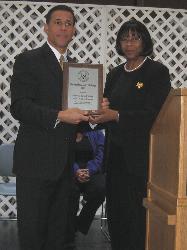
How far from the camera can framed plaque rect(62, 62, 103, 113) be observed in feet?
7.14

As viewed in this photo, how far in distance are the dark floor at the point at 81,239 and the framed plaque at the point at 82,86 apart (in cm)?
173

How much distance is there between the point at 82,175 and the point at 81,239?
1.81 ft

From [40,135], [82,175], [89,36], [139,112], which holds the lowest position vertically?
[82,175]

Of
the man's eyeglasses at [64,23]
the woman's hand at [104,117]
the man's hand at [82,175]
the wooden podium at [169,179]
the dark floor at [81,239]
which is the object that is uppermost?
the man's eyeglasses at [64,23]

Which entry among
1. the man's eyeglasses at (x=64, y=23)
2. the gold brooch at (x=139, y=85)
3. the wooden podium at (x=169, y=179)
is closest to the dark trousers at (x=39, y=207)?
the wooden podium at (x=169, y=179)

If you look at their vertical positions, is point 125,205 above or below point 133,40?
below

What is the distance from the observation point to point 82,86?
2.25m

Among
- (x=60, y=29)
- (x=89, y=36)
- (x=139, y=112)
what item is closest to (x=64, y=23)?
(x=60, y=29)

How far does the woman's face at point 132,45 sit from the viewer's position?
8.18ft

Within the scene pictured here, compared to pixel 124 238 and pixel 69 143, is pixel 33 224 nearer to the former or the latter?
pixel 69 143

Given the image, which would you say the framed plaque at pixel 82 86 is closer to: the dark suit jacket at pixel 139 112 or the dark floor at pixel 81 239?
the dark suit jacket at pixel 139 112

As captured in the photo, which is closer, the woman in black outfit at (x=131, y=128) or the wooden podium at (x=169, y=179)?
the wooden podium at (x=169, y=179)

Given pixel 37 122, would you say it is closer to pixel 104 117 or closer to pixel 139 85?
pixel 104 117

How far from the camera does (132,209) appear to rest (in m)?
2.44
